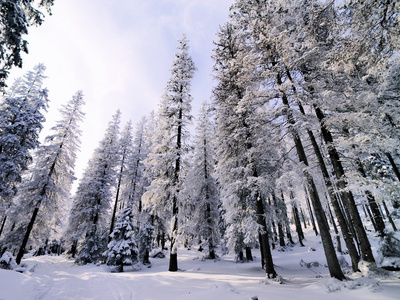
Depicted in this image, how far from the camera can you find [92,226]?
2016cm

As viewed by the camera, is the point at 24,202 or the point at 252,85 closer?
the point at 252,85

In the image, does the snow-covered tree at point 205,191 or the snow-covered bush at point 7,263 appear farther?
the snow-covered tree at point 205,191

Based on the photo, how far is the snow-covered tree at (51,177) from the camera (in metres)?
17.6

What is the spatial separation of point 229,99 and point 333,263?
1065cm

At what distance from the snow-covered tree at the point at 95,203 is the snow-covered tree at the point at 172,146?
406 inches

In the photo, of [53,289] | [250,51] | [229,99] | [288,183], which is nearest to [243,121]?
[229,99]

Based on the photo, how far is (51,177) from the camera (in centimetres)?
1856

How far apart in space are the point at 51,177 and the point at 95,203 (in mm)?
5567

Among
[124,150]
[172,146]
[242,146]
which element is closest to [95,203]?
[124,150]

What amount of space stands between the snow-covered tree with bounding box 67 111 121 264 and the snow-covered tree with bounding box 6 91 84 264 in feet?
6.65

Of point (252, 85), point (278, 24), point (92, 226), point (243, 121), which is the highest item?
point (278, 24)

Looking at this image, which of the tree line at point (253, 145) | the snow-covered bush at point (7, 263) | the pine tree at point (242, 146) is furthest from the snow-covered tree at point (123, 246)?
the pine tree at point (242, 146)

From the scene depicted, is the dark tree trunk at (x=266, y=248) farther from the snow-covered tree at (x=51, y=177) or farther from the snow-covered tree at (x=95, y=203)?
the snow-covered tree at (x=51, y=177)

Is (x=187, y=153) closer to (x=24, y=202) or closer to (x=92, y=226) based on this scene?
(x=92, y=226)
